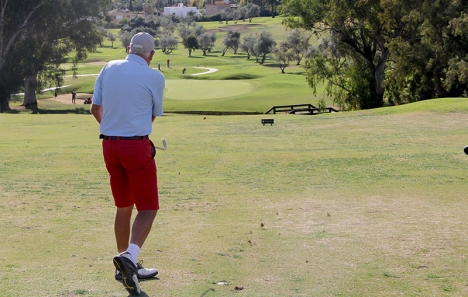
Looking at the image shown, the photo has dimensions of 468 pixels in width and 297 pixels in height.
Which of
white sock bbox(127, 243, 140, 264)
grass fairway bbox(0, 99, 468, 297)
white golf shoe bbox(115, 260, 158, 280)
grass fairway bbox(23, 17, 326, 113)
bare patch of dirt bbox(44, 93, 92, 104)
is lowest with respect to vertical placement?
bare patch of dirt bbox(44, 93, 92, 104)

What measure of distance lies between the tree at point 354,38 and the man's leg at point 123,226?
42.8m

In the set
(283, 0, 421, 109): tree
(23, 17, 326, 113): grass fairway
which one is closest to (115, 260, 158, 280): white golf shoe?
(283, 0, 421, 109): tree

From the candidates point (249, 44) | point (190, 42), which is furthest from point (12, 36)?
point (190, 42)

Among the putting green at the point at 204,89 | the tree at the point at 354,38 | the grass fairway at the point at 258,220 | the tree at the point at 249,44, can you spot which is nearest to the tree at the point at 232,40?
the tree at the point at 249,44

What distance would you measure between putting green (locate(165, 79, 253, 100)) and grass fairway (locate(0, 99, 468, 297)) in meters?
49.1

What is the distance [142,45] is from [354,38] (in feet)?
155

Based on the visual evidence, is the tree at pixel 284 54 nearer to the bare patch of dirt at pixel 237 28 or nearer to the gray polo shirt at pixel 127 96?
the bare patch of dirt at pixel 237 28

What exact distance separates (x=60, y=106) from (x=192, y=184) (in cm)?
5454

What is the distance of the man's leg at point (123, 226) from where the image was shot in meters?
6.92

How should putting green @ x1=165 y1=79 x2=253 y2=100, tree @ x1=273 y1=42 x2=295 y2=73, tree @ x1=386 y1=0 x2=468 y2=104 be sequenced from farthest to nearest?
tree @ x1=273 y1=42 x2=295 y2=73 → putting green @ x1=165 y1=79 x2=253 y2=100 → tree @ x1=386 y1=0 x2=468 y2=104

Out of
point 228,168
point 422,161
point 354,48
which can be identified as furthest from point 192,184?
point 354,48

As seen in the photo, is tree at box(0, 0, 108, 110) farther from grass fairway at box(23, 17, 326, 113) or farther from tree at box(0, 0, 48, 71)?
grass fairway at box(23, 17, 326, 113)

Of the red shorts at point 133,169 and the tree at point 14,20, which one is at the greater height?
the tree at point 14,20

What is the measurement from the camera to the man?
652cm
